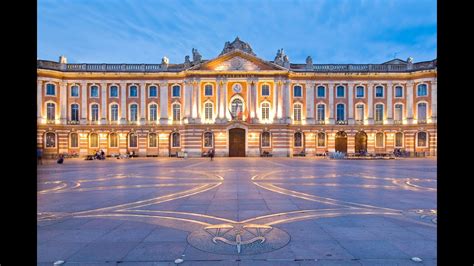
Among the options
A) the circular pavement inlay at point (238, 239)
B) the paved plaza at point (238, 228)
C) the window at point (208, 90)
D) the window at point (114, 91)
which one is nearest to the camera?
the paved plaza at point (238, 228)

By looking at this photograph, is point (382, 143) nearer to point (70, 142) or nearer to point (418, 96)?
point (418, 96)

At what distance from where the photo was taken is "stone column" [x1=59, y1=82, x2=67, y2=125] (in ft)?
155

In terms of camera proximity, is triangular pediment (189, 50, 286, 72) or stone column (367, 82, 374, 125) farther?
stone column (367, 82, 374, 125)

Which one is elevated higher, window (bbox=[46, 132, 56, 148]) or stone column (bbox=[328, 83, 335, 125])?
stone column (bbox=[328, 83, 335, 125])

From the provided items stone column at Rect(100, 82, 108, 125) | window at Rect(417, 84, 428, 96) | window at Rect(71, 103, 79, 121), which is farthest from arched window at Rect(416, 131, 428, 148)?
window at Rect(71, 103, 79, 121)

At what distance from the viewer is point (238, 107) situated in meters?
46.6

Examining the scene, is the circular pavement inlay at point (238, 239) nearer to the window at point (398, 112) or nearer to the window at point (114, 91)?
the window at point (114, 91)

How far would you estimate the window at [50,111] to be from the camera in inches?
1815

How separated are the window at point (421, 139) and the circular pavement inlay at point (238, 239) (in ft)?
162

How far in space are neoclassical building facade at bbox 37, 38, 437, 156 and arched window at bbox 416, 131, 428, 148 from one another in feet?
0.52

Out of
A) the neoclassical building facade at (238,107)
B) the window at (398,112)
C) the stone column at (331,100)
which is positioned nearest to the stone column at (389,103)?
the neoclassical building facade at (238,107)

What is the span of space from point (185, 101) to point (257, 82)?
12274 millimetres

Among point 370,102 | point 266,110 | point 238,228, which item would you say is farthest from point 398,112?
point 238,228

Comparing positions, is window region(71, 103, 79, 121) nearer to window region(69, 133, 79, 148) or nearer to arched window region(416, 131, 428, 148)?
window region(69, 133, 79, 148)
